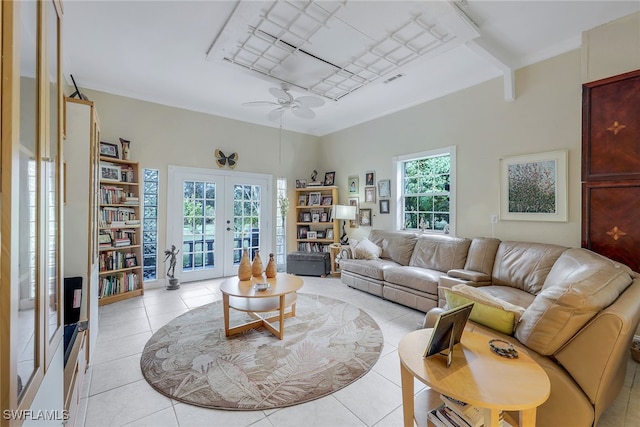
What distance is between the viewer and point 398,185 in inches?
187

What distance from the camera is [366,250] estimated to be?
4.47 m

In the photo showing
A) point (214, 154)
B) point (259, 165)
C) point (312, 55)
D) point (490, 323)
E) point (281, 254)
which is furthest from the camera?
point (281, 254)

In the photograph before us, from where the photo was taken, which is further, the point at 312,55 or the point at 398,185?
the point at 398,185

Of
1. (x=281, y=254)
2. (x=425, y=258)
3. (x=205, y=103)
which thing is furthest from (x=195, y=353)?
(x=205, y=103)

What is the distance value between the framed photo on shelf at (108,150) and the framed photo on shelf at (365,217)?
4125 mm

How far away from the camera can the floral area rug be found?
1934mm

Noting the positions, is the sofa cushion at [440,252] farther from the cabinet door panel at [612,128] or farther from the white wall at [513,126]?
the cabinet door panel at [612,128]

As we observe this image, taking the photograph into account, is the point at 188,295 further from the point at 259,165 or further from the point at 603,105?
the point at 603,105

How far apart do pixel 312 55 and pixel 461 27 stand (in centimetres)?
146

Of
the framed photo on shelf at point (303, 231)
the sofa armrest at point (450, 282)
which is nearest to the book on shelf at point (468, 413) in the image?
the sofa armrest at point (450, 282)

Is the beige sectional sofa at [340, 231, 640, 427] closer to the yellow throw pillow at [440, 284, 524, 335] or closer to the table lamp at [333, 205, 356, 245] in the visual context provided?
the yellow throw pillow at [440, 284, 524, 335]

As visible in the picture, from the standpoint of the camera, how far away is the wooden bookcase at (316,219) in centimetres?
571

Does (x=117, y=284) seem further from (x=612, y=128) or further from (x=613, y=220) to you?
(x=612, y=128)

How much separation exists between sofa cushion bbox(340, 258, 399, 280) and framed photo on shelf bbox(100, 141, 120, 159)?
3782 millimetres
